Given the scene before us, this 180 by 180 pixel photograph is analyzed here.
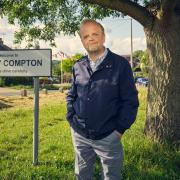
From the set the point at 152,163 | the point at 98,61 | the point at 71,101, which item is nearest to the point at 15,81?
the point at 152,163

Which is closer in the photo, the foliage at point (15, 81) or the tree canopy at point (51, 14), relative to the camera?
the tree canopy at point (51, 14)

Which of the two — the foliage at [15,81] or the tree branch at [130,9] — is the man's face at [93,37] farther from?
the foliage at [15,81]

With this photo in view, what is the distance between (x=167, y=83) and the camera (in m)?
7.14

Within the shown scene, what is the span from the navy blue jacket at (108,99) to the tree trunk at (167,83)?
3.29m

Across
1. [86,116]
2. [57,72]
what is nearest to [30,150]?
[86,116]

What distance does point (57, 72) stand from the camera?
81688 millimetres

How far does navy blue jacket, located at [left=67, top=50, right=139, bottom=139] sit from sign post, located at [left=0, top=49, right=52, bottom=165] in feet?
6.72

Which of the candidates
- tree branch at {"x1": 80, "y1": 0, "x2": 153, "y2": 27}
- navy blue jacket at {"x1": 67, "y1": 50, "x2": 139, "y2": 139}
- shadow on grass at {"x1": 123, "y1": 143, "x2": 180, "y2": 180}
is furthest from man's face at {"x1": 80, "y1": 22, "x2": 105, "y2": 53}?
tree branch at {"x1": 80, "y1": 0, "x2": 153, "y2": 27}

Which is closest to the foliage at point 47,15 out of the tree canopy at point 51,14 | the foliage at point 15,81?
the tree canopy at point 51,14

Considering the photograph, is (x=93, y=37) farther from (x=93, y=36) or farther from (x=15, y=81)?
(x=15, y=81)

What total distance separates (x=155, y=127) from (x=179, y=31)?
167 cm

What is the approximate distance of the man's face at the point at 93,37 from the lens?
3924 mm

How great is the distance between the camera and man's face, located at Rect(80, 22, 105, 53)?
3.92 metres

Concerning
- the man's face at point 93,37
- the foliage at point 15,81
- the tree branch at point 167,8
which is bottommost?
the foliage at point 15,81
